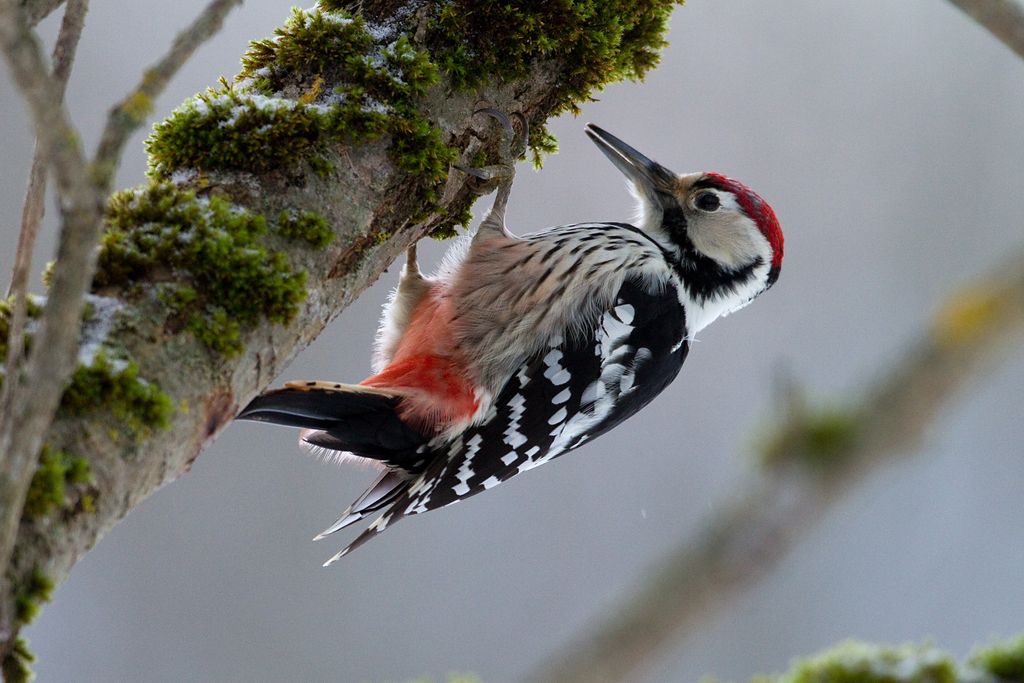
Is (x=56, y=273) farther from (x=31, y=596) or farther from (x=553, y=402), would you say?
(x=553, y=402)

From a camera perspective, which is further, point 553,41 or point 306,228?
point 553,41

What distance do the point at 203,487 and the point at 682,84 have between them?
13.9 ft

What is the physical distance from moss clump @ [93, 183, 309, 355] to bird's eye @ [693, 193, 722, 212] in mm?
1681

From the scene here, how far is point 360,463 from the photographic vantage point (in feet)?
9.06

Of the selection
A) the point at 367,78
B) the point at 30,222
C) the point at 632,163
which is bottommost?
the point at 30,222

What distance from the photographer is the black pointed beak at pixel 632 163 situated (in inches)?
124

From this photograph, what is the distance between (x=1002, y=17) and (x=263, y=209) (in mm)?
1216

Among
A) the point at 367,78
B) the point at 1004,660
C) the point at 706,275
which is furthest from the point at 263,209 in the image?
the point at 706,275

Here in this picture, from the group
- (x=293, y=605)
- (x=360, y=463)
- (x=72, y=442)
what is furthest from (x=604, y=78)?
(x=293, y=605)

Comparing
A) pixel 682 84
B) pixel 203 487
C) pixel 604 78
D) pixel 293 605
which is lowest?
pixel 293 605

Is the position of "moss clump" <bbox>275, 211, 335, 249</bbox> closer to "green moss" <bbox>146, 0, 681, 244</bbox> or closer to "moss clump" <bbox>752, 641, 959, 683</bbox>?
"green moss" <bbox>146, 0, 681, 244</bbox>

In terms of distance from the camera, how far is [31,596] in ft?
4.00

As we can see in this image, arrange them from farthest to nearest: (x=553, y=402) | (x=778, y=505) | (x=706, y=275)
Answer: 1. (x=706, y=275)
2. (x=553, y=402)
3. (x=778, y=505)

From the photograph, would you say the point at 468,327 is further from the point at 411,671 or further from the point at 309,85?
the point at 411,671
